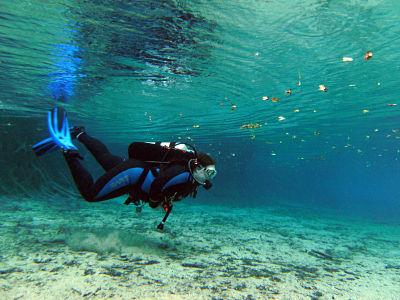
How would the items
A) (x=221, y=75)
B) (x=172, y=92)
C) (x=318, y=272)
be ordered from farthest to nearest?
(x=172, y=92) → (x=221, y=75) → (x=318, y=272)

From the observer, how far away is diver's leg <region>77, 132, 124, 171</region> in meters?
6.18

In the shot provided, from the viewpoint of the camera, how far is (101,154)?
634 centimetres

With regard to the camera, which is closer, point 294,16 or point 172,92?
point 294,16

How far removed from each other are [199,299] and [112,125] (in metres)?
27.8

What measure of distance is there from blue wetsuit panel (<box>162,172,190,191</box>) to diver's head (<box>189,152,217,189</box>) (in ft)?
0.48

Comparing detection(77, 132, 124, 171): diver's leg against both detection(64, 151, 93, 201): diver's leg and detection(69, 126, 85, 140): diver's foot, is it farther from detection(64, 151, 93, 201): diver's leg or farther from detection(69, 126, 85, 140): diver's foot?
detection(64, 151, 93, 201): diver's leg

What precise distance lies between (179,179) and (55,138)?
2.97 metres

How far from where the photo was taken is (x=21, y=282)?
4.92 metres

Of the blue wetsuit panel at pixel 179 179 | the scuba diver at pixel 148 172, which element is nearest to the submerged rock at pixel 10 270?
the scuba diver at pixel 148 172

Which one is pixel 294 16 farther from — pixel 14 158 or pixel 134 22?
pixel 14 158

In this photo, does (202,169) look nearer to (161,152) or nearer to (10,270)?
(161,152)

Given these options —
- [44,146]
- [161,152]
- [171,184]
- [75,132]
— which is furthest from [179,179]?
[75,132]

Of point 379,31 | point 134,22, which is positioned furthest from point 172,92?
point 379,31

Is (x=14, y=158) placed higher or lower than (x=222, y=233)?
higher
